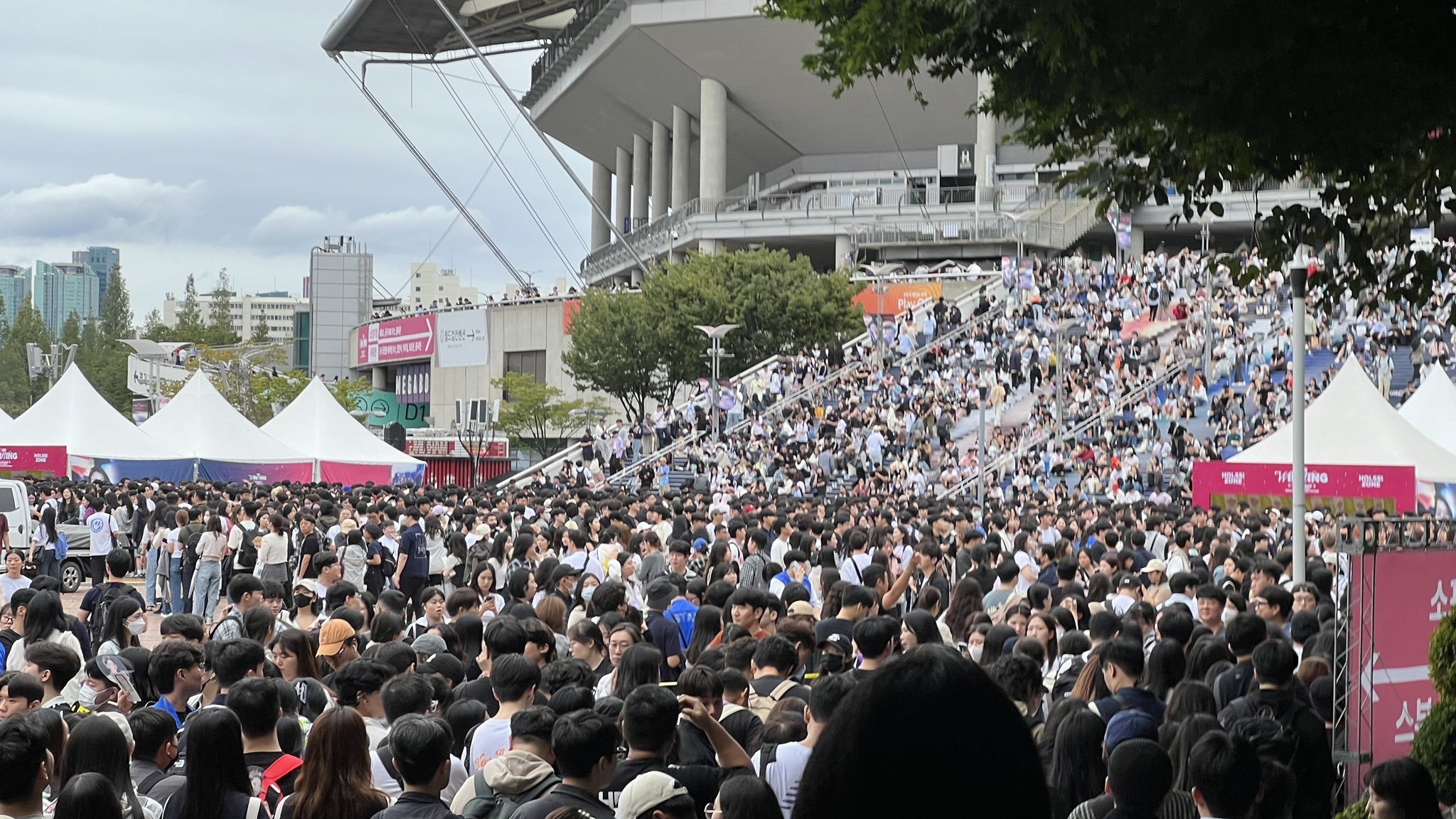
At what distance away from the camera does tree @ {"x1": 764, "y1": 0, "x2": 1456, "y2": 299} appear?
211 inches

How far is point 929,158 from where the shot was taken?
2921 inches

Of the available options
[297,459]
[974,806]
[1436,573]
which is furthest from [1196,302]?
[974,806]

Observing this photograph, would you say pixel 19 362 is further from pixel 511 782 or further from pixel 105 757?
pixel 511 782

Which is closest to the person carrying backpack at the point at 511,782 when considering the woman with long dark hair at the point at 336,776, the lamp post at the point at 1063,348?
the woman with long dark hair at the point at 336,776

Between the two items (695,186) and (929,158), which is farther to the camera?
(695,186)

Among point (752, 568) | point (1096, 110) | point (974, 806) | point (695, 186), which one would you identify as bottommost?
point (752, 568)

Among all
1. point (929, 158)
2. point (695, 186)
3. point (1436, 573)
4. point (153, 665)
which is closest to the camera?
point (153, 665)

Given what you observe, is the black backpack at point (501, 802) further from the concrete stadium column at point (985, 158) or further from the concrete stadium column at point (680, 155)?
the concrete stadium column at point (680, 155)

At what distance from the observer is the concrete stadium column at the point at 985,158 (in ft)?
211

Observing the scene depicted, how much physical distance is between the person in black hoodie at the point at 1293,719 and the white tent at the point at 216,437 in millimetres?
27311

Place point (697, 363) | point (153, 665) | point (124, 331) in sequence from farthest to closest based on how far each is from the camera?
1. point (124, 331)
2. point (697, 363)
3. point (153, 665)

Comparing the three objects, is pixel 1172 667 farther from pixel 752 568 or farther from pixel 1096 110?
pixel 752 568

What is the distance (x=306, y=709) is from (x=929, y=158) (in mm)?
69780

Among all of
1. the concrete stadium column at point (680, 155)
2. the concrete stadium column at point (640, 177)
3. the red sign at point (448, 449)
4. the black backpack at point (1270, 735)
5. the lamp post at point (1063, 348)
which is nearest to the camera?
the black backpack at point (1270, 735)
